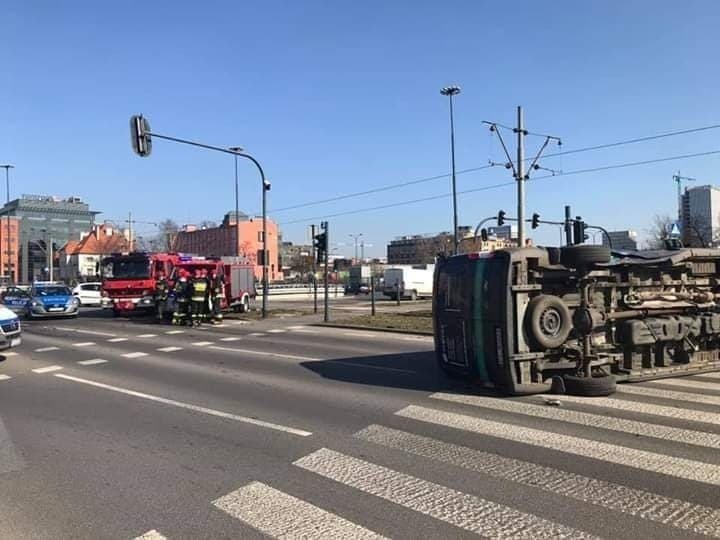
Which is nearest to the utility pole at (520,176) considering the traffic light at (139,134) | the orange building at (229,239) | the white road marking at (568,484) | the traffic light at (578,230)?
the traffic light at (578,230)

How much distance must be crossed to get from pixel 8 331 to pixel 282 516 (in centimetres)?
1068

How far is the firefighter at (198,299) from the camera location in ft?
73.5

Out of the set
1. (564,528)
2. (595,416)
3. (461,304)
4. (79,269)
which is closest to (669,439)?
(595,416)

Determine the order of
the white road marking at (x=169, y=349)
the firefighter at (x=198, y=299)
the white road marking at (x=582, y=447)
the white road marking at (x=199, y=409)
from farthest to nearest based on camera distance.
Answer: the firefighter at (x=198, y=299) → the white road marking at (x=169, y=349) → the white road marking at (x=199, y=409) → the white road marking at (x=582, y=447)

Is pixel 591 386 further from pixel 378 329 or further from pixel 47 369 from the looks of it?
pixel 378 329

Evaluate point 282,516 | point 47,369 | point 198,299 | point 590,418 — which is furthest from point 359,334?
point 282,516

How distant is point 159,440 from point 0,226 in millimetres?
110469

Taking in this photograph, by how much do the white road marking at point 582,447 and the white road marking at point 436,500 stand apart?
4.95 ft

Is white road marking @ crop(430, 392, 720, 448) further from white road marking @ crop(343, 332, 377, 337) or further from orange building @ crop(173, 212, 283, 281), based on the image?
orange building @ crop(173, 212, 283, 281)

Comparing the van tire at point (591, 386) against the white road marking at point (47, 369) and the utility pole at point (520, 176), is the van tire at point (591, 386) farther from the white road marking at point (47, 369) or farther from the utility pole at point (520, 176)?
the utility pole at point (520, 176)

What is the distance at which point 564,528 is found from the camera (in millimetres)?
3992

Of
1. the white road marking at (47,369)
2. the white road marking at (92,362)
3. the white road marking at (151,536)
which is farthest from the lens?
the white road marking at (92,362)

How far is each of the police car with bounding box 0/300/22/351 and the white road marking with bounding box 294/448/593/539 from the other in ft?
31.0

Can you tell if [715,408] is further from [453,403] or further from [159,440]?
Answer: [159,440]
